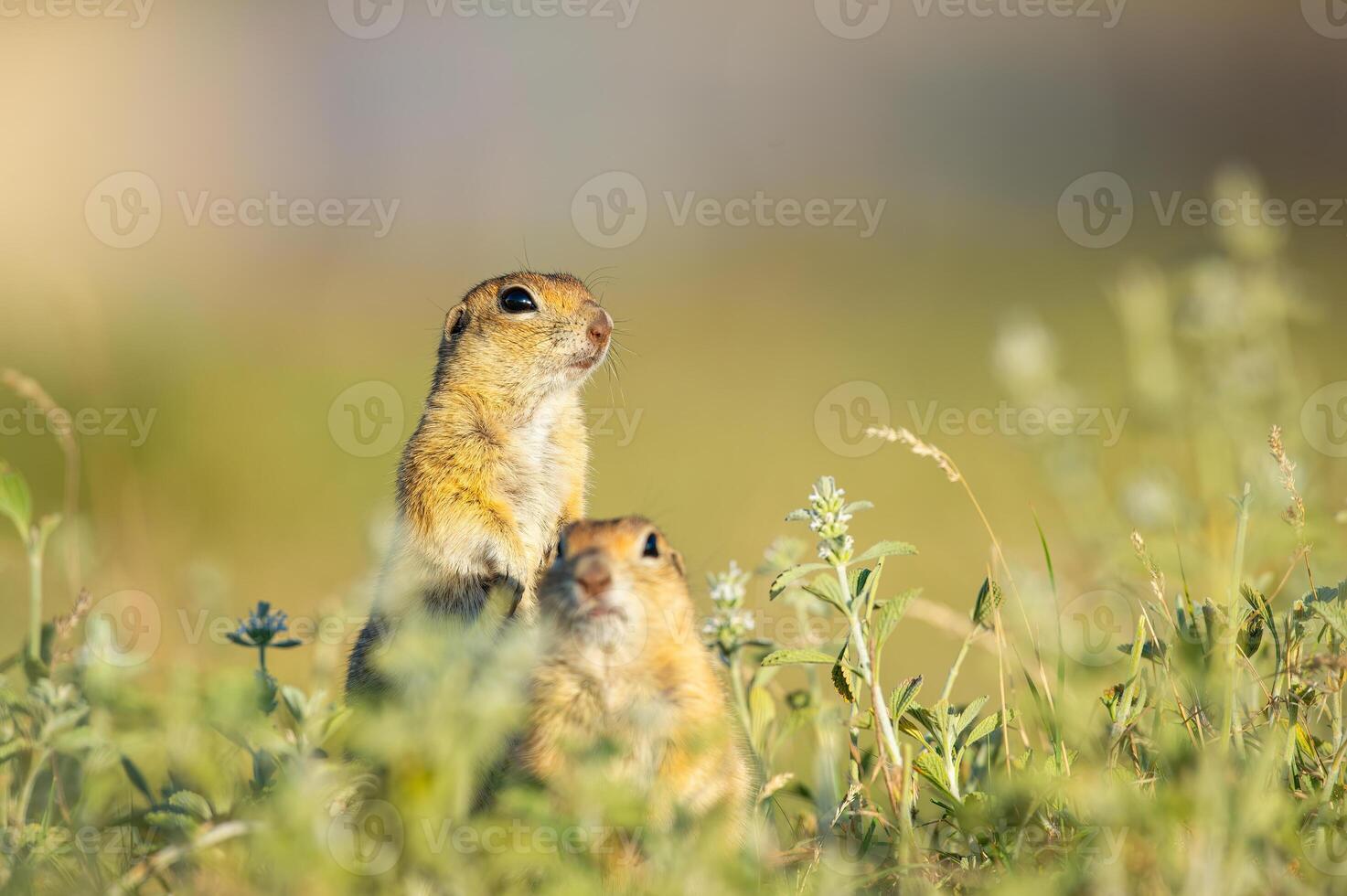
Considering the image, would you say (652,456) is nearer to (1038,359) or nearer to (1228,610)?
(1038,359)

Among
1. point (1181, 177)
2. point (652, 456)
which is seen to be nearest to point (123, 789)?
point (652, 456)

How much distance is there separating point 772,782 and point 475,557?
1522 millimetres

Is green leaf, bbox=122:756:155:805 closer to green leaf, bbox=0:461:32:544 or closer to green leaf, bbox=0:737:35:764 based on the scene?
green leaf, bbox=0:737:35:764

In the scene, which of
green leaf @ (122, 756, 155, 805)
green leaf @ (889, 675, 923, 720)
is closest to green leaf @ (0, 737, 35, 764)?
green leaf @ (122, 756, 155, 805)
